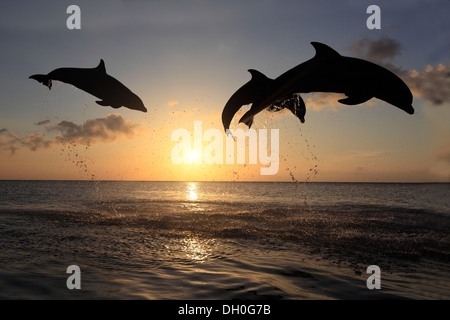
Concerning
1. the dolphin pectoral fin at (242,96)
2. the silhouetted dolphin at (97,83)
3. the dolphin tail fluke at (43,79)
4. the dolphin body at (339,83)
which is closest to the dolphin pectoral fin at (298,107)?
the dolphin pectoral fin at (242,96)

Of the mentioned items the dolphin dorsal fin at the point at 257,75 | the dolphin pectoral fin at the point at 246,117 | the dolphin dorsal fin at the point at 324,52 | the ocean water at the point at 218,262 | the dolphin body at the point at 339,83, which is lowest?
the ocean water at the point at 218,262

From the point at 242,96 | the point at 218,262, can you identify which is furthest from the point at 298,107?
the point at 218,262

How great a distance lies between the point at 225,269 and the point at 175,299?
6.90ft

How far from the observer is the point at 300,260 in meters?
8.27

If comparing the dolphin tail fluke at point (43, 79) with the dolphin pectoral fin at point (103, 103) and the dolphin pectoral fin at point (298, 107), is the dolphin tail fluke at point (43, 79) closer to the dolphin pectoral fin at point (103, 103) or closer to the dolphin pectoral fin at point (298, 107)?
the dolphin pectoral fin at point (103, 103)

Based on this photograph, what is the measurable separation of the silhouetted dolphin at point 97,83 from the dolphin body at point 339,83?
2.80 metres

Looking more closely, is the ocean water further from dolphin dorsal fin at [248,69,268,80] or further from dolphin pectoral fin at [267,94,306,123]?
dolphin dorsal fin at [248,69,268,80]

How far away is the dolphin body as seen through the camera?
7570 millimetres

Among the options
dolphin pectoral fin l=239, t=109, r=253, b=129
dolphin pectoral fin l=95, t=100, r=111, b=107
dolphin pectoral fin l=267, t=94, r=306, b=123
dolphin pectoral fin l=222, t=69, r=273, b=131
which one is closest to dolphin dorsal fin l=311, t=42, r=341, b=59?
dolphin pectoral fin l=267, t=94, r=306, b=123

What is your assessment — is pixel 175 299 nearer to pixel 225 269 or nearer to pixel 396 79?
pixel 225 269

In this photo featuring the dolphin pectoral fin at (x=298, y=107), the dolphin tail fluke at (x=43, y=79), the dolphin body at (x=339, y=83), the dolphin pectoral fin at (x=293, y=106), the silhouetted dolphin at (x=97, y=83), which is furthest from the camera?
the dolphin pectoral fin at (x=298, y=107)

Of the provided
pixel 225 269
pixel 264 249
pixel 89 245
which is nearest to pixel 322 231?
pixel 264 249

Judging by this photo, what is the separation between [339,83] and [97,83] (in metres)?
5.49

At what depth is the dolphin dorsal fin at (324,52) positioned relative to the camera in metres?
7.82
